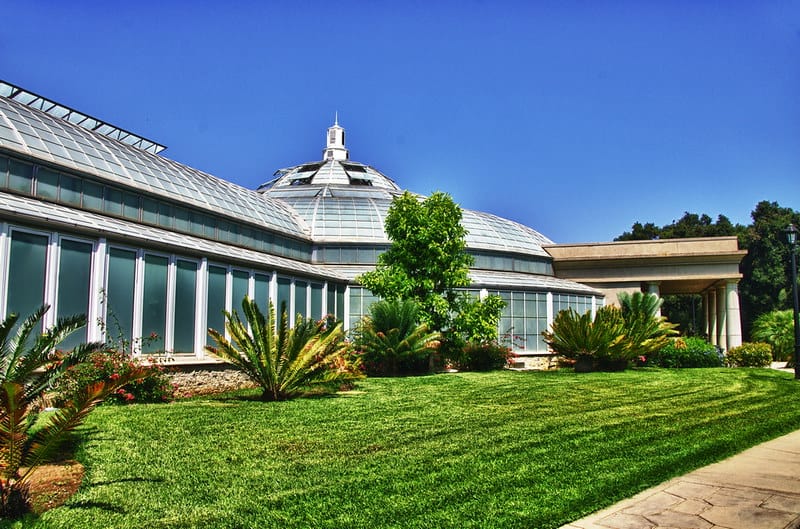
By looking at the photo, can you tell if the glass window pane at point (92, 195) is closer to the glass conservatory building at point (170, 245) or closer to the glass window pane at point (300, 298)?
the glass conservatory building at point (170, 245)

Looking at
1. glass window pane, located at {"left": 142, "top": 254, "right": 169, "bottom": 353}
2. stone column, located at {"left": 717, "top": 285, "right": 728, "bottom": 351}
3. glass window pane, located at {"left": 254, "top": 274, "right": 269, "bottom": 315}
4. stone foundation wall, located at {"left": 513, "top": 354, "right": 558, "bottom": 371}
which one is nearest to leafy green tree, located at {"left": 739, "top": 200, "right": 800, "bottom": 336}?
stone column, located at {"left": 717, "top": 285, "right": 728, "bottom": 351}

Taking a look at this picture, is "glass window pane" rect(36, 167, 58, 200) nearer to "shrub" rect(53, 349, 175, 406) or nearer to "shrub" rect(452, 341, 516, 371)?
"shrub" rect(53, 349, 175, 406)

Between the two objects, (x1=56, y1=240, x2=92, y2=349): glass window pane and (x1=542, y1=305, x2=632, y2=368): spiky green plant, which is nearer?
(x1=56, y1=240, x2=92, y2=349): glass window pane

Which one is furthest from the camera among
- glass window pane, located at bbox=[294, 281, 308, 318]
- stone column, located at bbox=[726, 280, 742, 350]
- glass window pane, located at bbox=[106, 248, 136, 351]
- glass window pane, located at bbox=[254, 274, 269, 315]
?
stone column, located at bbox=[726, 280, 742, 350]

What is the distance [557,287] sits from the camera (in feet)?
107

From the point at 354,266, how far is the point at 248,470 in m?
23.7

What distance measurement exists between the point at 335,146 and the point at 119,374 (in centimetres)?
3807

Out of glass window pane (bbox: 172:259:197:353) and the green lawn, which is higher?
glass window pane (bbox: 172:259:197:353)

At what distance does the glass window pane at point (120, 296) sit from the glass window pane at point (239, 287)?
12.8ft

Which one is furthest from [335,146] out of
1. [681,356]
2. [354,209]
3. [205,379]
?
[205,379]

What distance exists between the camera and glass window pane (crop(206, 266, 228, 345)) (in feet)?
59.6

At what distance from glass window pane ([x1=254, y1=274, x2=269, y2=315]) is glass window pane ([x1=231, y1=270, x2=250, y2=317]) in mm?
559

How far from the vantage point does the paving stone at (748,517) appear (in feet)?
18.7

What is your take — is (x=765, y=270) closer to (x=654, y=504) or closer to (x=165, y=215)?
(x=165, y=215)
